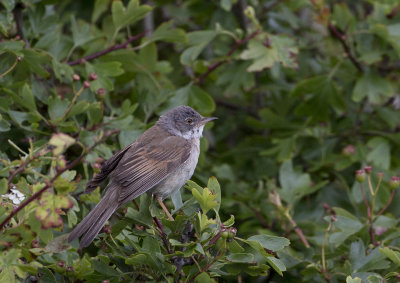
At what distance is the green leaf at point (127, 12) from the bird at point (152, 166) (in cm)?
77

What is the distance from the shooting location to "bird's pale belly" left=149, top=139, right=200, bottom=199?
3.73 meters

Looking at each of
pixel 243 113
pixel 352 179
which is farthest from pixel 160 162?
pixel 243 113

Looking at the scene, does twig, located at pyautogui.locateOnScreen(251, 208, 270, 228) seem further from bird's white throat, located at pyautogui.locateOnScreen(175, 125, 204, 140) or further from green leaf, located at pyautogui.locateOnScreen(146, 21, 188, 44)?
green leaf, located at pyautogui.locateOnScreen(146, 21, 188, 44)

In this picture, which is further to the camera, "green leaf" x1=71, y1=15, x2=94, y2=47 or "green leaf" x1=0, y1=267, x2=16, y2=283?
"green leaf" x1=71, y1=15, x2=94, y2=47

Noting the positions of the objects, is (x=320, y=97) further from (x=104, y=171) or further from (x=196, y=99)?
(x=104, y=171)

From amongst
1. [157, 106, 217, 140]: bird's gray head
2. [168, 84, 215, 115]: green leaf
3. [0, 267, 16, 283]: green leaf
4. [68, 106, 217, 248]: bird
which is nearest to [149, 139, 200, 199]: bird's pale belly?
[68, 106, 217, 248]: bird

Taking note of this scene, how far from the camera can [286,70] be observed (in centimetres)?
570

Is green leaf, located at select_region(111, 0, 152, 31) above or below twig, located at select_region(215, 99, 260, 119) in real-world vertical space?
above

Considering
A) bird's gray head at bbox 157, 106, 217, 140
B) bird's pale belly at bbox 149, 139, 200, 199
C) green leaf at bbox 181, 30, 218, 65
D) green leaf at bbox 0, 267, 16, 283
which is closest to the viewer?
green leaf at bbox 0, 267, 16, 283

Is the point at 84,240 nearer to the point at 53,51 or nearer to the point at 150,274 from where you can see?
the point at 150,274

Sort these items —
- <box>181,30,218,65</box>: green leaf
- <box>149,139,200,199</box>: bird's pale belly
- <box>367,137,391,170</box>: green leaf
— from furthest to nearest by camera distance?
<box>367,137,391,170</box>: green leaf, <box>181,30,218,65</box>: green leaf, <box>149,139,200,199</box>: bird's pale belly

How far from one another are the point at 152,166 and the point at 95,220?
2.66 ft

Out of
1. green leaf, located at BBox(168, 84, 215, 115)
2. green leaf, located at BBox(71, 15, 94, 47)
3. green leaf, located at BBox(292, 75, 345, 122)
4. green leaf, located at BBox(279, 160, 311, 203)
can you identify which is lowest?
green leaf, located at BBox(279, 160, 311, 203)

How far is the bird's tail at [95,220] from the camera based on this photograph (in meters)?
2.96
